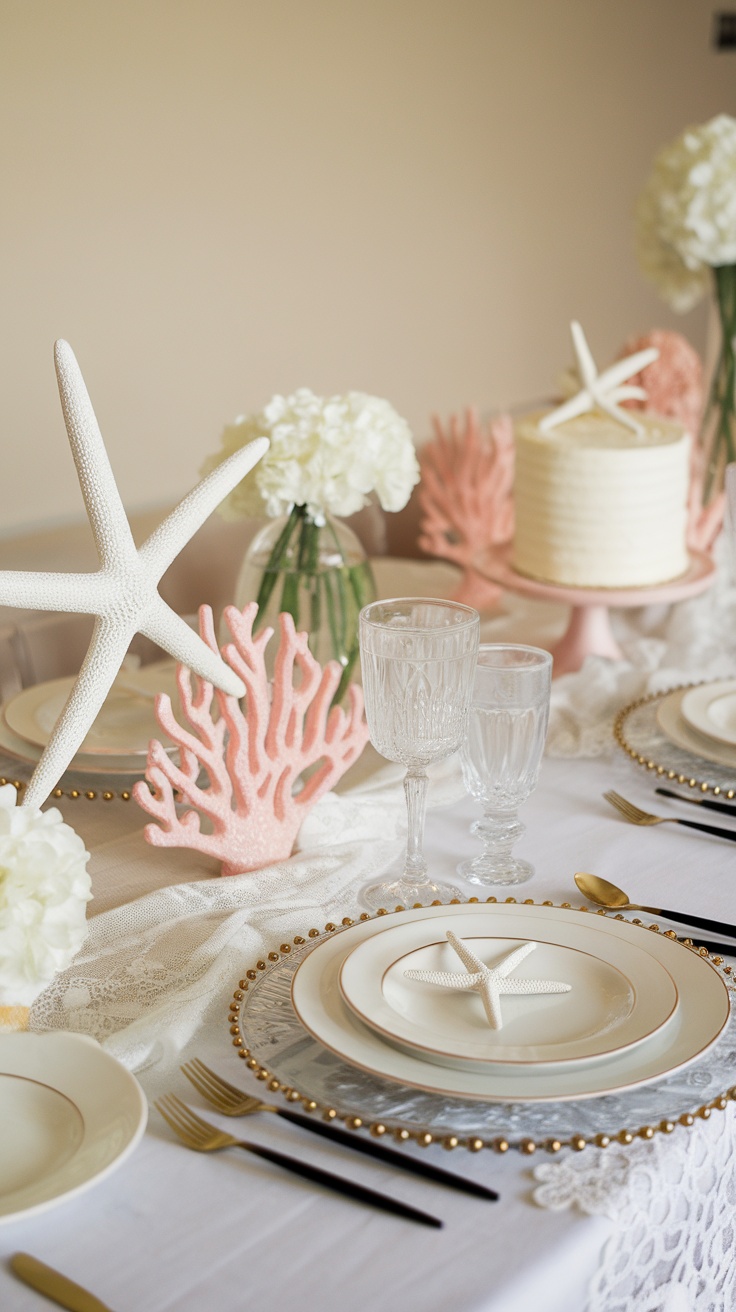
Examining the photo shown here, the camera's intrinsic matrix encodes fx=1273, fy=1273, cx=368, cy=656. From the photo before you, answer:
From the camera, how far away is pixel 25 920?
72 cm

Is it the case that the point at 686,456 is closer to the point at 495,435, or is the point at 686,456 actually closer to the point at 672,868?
the point at 495,435

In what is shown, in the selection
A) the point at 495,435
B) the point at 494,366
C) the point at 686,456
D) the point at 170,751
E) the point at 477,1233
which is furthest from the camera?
the point at 494,366

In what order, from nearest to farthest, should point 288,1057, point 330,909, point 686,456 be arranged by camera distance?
1. point 288,1057
2. point 330,909
3. point 686,456

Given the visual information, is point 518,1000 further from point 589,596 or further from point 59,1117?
point 589,596

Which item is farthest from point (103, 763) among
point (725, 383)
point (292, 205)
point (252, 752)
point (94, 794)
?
point (292, 205)

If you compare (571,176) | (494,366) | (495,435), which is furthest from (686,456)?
(571,176)

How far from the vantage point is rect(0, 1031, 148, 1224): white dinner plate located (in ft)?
2.10

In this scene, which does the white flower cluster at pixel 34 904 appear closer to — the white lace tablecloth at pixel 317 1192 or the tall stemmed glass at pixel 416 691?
the white lace tablecloth at pixel 317 1192

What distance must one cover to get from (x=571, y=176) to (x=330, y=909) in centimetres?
277

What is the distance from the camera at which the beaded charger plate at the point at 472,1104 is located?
68cm

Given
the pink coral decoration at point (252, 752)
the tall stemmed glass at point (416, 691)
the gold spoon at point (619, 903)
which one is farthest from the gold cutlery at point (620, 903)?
the pink coral decoration at point (252, 752)

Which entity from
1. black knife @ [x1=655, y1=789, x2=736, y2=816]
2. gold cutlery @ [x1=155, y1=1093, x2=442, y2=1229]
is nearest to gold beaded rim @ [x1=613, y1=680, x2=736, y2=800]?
black knife @ [x1=655, y1=789, x2=736, y2=816]

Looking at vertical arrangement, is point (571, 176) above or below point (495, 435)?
above

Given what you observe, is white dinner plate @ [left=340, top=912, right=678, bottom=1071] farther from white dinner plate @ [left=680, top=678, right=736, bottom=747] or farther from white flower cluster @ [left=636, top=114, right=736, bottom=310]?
white flower cluster @ [left=636, top=114, right=736, bottom=310]
